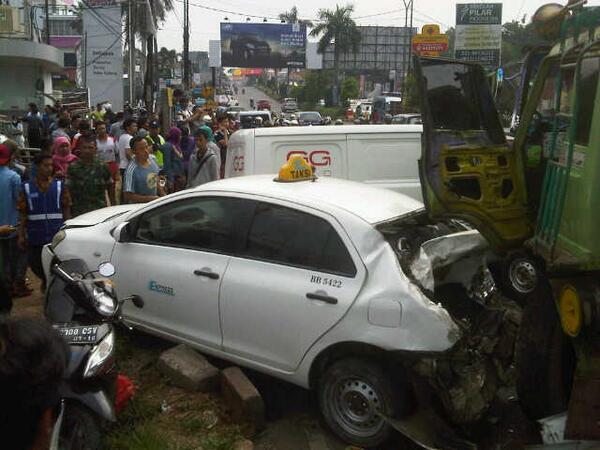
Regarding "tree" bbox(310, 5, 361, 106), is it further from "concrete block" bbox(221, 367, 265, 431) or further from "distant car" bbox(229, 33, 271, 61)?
"concrete block" bbox(221, 367, 265, 431)

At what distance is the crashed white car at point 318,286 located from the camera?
359cm

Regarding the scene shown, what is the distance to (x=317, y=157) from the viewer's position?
23.6ft

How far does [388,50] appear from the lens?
73500mm

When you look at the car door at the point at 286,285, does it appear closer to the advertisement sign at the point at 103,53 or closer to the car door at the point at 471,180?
the car door at the point at 471,180

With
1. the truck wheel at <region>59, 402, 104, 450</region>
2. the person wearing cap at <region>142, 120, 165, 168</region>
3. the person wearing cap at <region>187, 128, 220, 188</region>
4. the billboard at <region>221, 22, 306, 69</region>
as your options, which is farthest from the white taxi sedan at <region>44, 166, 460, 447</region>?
the billboard at <region>221, 22, 306, 69</region>

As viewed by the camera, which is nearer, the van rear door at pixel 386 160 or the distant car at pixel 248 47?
the van rear door at pixel 386 160

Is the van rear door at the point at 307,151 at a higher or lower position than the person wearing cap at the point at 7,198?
higher

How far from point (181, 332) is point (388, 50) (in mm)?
72898

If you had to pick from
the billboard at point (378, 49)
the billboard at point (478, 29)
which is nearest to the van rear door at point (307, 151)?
the billboard at point (478, 29)

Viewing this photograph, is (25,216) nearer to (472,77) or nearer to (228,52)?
(472,77)

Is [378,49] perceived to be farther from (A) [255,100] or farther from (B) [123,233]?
(B) [123,233]

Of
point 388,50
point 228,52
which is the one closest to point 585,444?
point 228,52

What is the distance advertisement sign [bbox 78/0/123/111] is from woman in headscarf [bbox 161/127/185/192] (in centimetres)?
2700

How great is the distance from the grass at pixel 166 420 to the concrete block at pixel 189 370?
0.06 m
